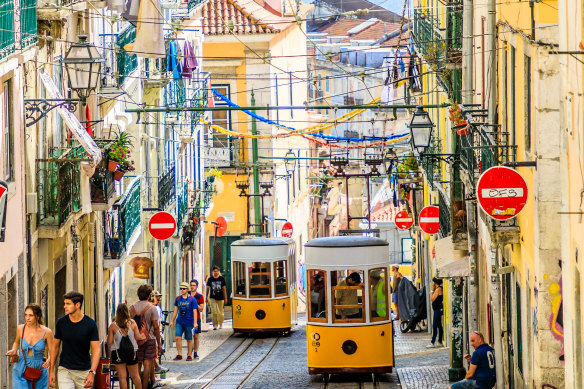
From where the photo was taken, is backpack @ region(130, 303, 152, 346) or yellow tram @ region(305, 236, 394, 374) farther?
yellow tram @ region(305, 236, 394, 374)

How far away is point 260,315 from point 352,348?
7.99 meters

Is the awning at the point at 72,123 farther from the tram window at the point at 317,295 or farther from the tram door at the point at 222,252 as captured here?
the tram door at the point at 222,252

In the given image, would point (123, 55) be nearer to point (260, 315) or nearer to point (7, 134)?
point (260, 315)

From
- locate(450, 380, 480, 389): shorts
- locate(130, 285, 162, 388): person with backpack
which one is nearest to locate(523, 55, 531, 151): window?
locate(450, 380, 480, 389): shorts

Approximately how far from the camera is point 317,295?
17.5 metres

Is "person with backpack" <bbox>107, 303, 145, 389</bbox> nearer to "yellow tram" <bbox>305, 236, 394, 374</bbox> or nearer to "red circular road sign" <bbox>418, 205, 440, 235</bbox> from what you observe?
"yellow tram" <bbox>305, 236, 394, 374</bbox>

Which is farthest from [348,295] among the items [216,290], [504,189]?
[216,290]

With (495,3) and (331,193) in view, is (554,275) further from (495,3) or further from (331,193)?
(331,193)

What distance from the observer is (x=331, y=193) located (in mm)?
65625

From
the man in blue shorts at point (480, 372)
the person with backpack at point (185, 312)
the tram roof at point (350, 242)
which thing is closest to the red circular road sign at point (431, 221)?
the person with backpack at point (185, 312)

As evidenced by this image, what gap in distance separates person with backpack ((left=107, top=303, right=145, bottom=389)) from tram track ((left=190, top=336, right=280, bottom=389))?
2.63m

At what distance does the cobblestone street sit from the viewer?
17328 millimetres

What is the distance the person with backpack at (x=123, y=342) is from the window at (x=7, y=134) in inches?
79.4

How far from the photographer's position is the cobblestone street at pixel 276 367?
56.9 feet
